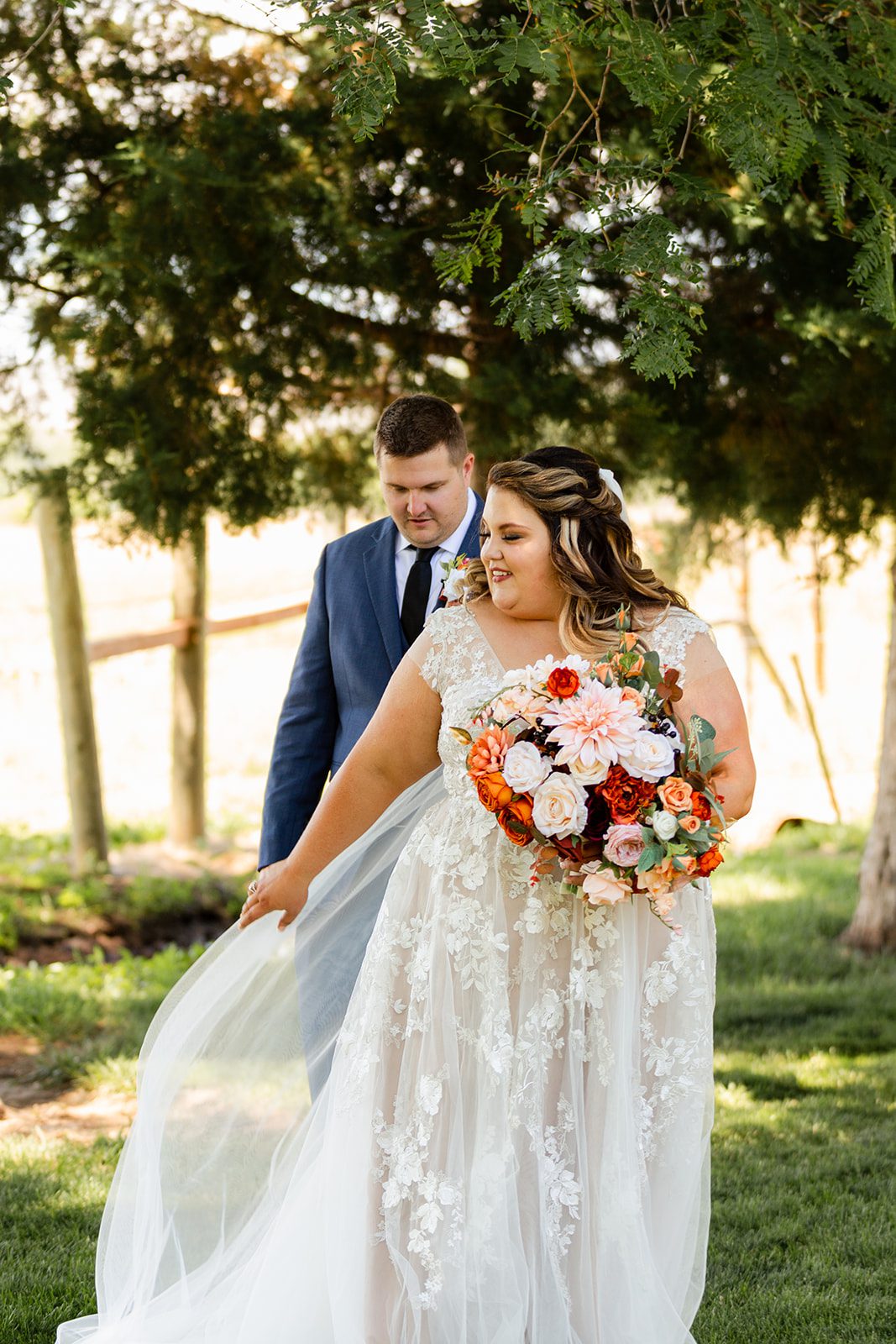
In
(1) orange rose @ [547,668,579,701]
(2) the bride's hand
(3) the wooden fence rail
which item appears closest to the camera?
(1) orange rose @ [547,668,579,701]

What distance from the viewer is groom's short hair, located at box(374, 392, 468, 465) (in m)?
3.74

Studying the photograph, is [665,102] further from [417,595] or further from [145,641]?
[145,641]

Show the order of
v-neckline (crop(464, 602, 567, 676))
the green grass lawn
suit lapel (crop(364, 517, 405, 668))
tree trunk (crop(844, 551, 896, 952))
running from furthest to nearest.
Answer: tree trunk (crop(844, 551, 896, 952)), suit lapel (crop(364, 517, 405, 668)), the green grass lawn, v-neckline (crop(464, 602, 567, 676))

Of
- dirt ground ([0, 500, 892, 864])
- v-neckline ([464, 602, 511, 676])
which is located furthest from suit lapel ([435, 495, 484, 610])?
dirt ground ([0, 500, 892, 864])

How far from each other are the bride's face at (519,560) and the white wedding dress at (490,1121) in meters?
0.12

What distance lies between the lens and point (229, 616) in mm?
11258

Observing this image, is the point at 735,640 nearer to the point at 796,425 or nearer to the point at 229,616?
the point at 229,616

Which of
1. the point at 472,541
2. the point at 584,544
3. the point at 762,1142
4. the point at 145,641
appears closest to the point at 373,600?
the point at 472,541

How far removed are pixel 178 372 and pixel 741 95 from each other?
3656mm

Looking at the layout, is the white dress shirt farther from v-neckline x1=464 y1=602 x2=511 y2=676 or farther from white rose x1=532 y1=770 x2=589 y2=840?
white rose x1=532 y1=770 x2=589 y2=840

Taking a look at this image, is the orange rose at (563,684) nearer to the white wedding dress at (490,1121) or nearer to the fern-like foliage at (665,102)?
the white wedding dress at (490,1121)

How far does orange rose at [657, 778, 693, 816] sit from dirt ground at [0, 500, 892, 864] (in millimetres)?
5147

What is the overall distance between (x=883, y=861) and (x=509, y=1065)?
517 cm

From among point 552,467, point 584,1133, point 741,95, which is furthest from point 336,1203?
point 741,95
